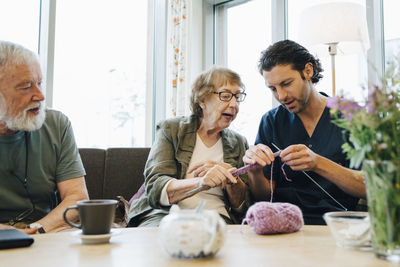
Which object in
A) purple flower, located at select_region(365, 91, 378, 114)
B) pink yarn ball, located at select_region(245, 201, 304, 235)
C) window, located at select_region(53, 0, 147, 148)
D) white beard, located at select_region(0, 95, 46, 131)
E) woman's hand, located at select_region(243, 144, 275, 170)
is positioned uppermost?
window, located at select_region(53, 0, 147, 148)

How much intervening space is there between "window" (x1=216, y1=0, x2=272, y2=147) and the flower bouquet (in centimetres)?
263

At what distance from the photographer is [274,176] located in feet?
5.84

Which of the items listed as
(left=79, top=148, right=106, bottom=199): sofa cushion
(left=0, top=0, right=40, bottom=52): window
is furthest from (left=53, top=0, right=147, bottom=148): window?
(left=79, top=148, right=106, bottom=199): sofa cushion

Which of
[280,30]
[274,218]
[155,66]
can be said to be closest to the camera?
[274,218]

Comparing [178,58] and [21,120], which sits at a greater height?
[178,58]

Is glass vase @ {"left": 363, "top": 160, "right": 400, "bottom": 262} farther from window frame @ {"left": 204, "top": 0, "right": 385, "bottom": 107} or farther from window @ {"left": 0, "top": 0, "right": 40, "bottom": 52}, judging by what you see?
window @ {"left": 0, "top": 0, "right": 40, "bottom": 52}

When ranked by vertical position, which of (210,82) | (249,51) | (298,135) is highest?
(249,51)

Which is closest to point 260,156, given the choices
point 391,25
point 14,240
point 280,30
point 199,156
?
point 199,156

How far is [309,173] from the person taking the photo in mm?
1688

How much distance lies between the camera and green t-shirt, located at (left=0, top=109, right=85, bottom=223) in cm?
160

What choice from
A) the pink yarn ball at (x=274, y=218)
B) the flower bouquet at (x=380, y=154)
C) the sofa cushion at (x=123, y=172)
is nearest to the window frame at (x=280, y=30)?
the pink yarn ball at (x=274, y=218)

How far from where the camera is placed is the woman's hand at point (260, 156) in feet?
4.86

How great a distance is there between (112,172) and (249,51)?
1.99 metres

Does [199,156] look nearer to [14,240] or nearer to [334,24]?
[14,240]
